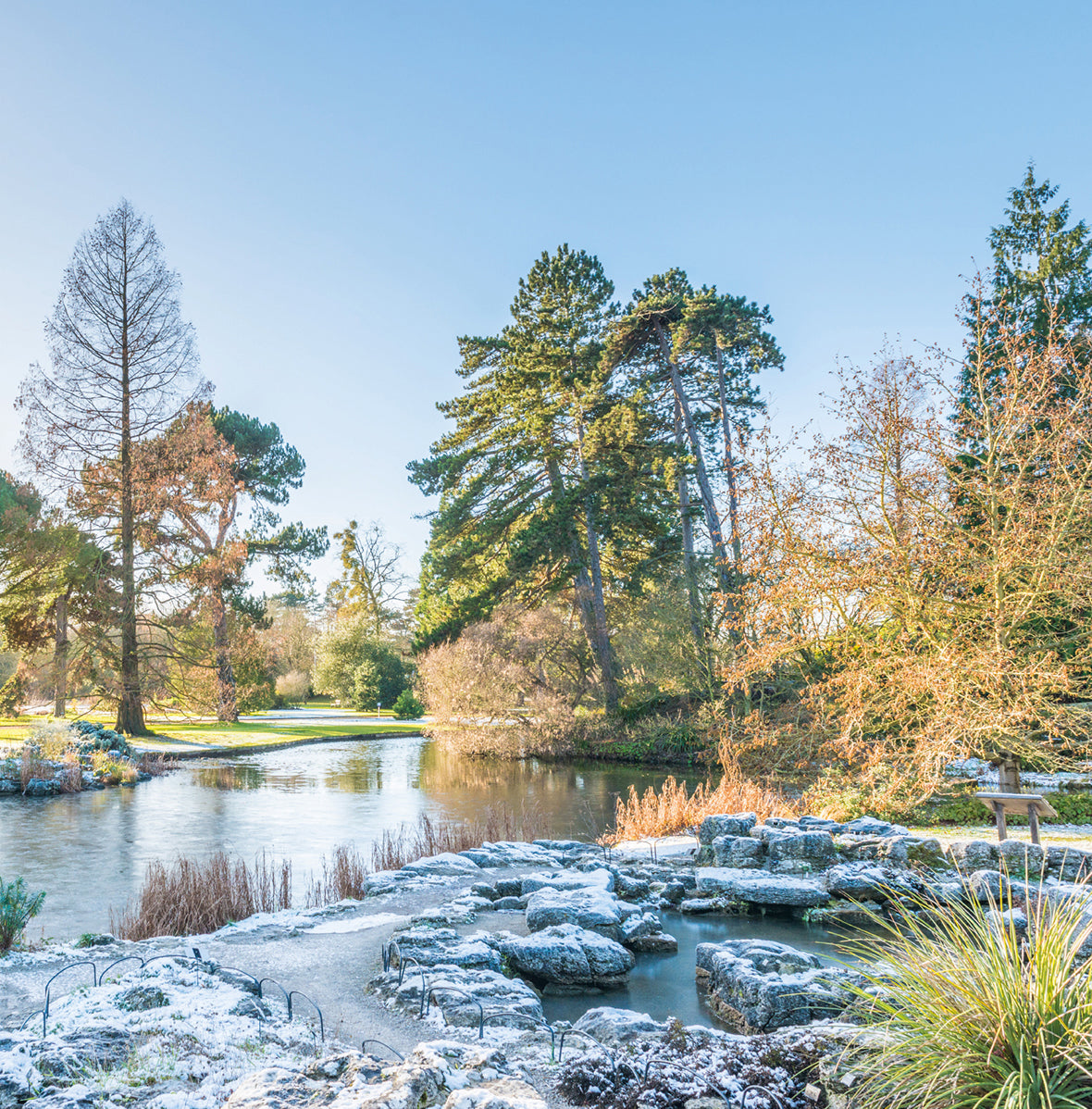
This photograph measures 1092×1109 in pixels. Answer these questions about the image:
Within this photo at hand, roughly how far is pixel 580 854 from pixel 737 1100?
6.09 meters

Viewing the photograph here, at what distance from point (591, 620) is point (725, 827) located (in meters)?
16.3

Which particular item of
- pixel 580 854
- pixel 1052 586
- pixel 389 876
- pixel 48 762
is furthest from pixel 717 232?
pixel 48 762

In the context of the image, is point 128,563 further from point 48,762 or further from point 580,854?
point 580,854

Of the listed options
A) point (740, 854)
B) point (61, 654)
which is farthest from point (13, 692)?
point (740, 854)

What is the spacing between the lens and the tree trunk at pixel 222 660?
Result: 78.0 feet

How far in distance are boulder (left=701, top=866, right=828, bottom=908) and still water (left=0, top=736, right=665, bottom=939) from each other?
458 cm

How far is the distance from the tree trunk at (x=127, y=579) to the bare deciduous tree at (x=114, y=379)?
0.09 ft

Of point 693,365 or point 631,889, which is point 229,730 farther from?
point 631,889

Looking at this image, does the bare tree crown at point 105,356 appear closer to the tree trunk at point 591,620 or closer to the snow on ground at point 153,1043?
the tree trunk at point 591,620

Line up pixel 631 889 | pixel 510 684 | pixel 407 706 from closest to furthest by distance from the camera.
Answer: pixel 631 889 < pixel 510 684 < pixel 407 706

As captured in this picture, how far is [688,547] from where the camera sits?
22172 mm

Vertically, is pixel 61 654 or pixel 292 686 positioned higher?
pixel 61 654

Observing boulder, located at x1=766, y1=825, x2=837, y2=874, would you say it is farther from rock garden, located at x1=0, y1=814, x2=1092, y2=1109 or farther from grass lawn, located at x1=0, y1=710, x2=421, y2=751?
grass lawn, located at x1=0, y1=710, x2=421, y2=751

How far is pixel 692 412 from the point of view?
24.0 meters
